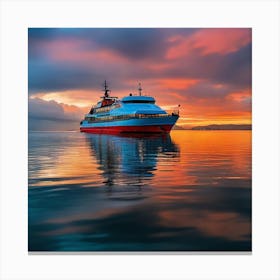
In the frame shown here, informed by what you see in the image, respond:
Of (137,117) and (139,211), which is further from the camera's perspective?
(137,117)

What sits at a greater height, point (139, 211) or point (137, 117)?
point (137, 117)

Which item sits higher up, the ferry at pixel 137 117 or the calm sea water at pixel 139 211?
the ferry at pixel 137 117

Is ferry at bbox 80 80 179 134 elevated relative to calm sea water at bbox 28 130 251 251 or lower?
elevated

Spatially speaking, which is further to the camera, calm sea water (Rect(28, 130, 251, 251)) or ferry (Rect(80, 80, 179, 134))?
ferry (Rect(80, 80, 179, 134))

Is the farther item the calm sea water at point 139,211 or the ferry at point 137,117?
the ferry at point 137,117
